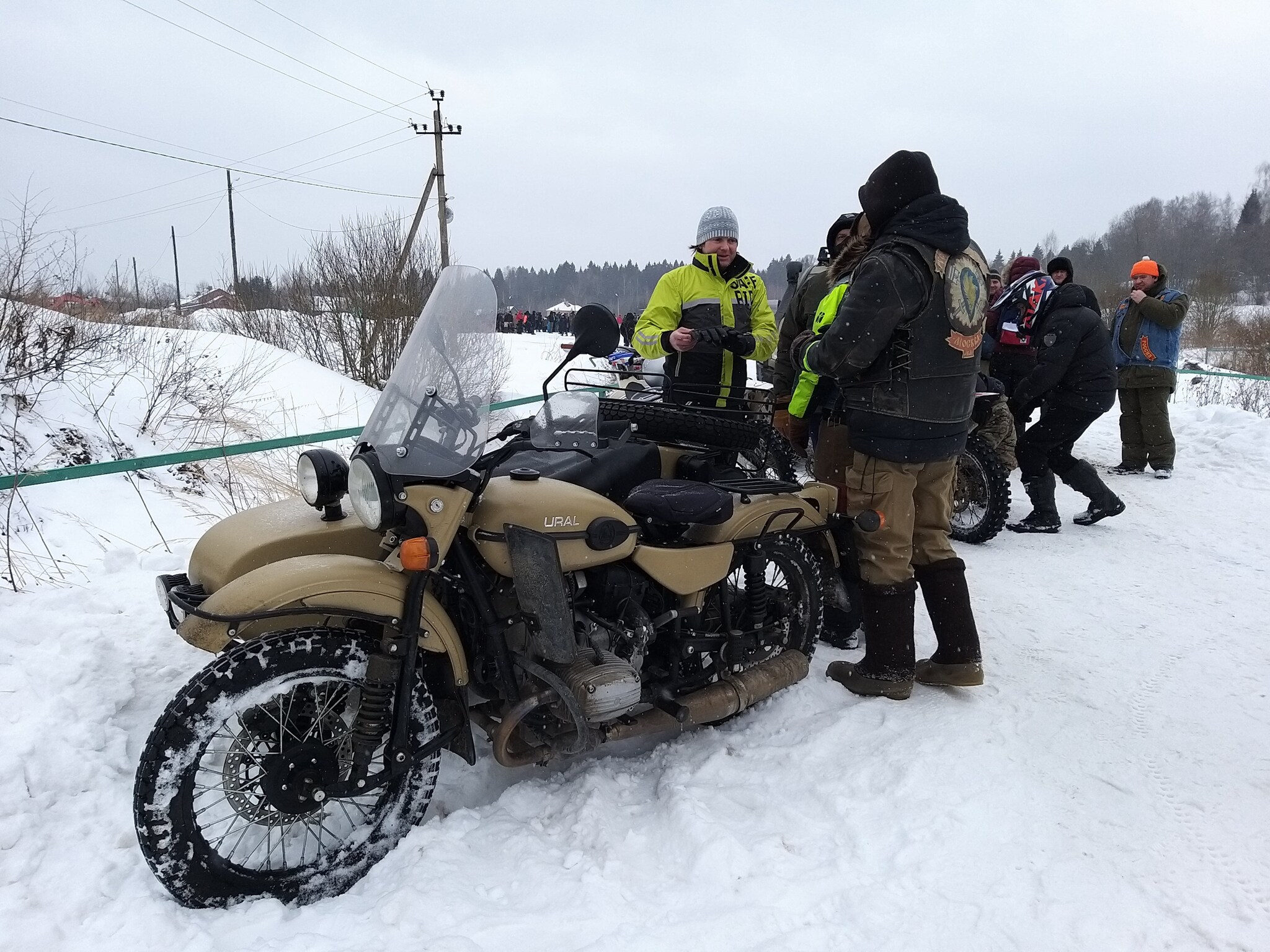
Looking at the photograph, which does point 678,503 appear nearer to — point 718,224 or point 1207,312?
point 718,224

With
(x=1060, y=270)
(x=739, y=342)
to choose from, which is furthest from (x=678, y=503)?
(x=1060, y=270)

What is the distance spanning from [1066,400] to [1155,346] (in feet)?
9.80

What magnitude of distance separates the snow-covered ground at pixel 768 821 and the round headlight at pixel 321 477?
1.01m

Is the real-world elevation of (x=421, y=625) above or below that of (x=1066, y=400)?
below

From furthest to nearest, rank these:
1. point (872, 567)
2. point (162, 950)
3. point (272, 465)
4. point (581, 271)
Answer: point (581, 271), point (272, 465), point (872, 567), point (162, 950)

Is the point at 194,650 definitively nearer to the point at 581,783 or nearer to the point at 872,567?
the point at 581,783

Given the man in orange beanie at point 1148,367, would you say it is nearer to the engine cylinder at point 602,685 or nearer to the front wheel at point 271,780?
the engine cylinder at point 602,685

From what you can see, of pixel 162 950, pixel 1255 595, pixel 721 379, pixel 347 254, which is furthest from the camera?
pixel 347 254

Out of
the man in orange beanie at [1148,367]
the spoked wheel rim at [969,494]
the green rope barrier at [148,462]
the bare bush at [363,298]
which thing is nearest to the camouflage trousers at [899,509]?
the green rope barrier at [148,462]

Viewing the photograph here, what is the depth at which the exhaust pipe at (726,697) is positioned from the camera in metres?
2.63

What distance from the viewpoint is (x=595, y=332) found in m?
2.31

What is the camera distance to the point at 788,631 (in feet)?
10.8

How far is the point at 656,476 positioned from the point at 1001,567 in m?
3.12

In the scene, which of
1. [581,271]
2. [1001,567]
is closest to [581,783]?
[1001,567]
